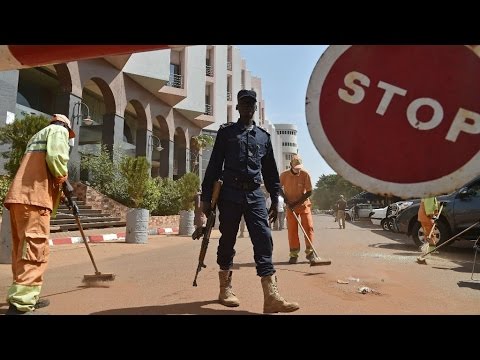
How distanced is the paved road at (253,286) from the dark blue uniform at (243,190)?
587 mm

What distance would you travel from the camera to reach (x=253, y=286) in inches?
160

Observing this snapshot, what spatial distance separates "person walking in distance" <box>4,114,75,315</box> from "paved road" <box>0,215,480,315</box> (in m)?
0.44

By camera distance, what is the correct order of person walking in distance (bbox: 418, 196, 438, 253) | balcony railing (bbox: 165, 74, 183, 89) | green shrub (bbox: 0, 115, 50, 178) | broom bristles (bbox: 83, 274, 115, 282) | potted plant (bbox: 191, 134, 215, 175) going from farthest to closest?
1. potted plant (bbox: 191, 134, 215, 175)
2. balcony railing (bbox: 165, 74, 183, 89)
3. green shrub (bbox: 0, 115, 50, 178)
4. person walking in distance (bbox: 418, 196, 438, 253)
5. broom bristles (bbox: 83, 274, 115, 282)

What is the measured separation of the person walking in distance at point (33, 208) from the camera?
2809 mm

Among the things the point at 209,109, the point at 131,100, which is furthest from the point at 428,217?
the point at 209,109

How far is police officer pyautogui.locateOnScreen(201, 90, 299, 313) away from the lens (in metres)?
2.94

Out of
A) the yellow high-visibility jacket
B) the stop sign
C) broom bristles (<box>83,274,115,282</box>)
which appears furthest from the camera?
broom bristles (<box>83,274,115,282</box>)

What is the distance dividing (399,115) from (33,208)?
291cm

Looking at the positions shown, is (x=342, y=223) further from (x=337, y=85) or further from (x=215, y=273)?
(x=337, y=85)

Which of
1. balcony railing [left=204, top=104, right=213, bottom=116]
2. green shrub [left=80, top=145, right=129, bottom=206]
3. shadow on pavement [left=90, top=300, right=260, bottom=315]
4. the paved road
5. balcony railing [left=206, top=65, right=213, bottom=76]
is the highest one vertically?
balcony railing [left=206, top=65, right=213, bottom=76]

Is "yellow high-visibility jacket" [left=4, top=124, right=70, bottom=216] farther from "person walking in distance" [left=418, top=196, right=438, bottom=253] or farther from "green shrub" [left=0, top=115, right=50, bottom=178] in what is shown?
"green shrub" [left=0, top=115, right=50, bottom=178]

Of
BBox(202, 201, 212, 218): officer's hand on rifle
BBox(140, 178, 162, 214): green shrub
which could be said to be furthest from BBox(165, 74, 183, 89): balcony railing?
BBox(202, 201, 212, 218): officer's hand on rifle

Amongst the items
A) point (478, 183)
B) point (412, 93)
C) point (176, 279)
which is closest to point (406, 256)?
point (478, 183)

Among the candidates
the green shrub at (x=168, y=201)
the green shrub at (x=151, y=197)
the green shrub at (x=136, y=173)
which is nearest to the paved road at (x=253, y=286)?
the green shrub at (x=136, y=173)
